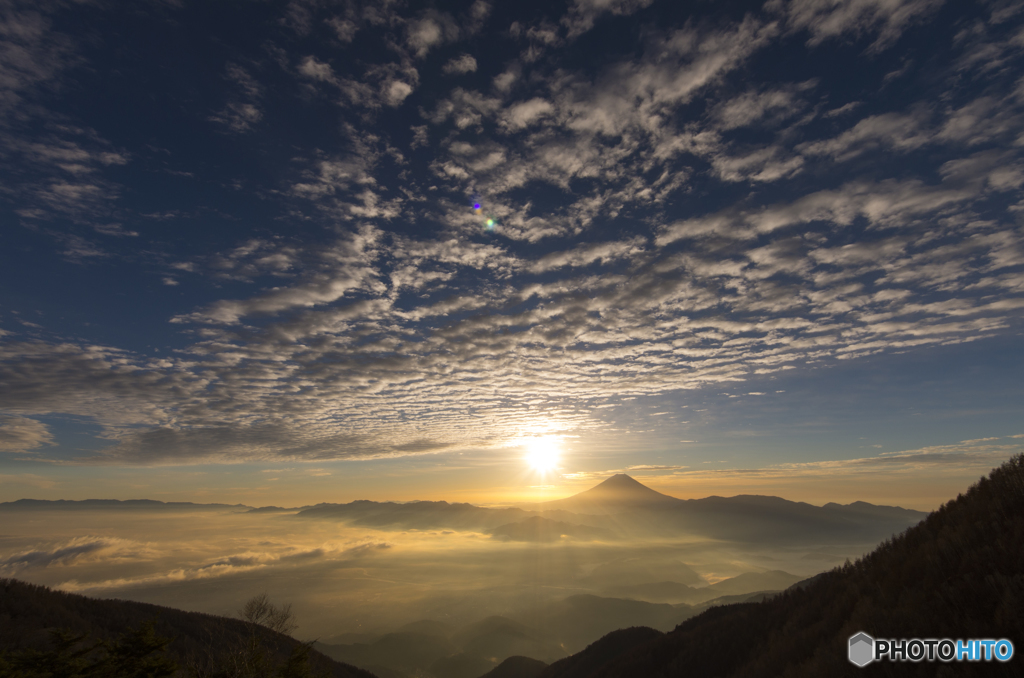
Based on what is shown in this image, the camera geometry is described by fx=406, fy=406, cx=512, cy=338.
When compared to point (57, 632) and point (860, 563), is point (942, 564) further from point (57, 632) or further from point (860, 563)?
point (57, 632)

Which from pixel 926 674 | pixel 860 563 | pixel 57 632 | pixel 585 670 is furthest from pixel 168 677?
pixel 585 670

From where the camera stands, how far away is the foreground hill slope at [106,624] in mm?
43438

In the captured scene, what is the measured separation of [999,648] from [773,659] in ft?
53.5

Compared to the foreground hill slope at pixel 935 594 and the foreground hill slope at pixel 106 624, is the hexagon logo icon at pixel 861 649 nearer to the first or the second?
the foreground hill slope at pixel 935 594

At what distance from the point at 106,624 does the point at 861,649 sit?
87223 millimetres

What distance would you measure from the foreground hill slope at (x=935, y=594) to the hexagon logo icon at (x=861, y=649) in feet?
1.07

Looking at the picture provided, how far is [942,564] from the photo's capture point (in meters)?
16.5

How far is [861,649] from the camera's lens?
16.0 meters

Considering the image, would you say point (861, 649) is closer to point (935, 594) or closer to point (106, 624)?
point (935, 594)

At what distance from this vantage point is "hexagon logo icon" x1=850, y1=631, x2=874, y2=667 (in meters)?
15.3

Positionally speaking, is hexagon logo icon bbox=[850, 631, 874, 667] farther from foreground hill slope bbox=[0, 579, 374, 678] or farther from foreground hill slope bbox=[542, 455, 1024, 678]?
foreground hill slope bbox=[0, 579, 374, 678]

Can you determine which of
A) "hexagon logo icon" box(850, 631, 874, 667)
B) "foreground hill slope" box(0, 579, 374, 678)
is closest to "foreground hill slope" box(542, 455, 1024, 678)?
"hexagon logo icon" box(850, 631, 874, 667)

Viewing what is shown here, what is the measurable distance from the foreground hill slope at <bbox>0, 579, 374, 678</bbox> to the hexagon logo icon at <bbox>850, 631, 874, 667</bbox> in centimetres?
3937

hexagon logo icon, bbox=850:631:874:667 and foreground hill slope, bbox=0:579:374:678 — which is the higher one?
hexagon logo icon, bbox=850:631:874:667
